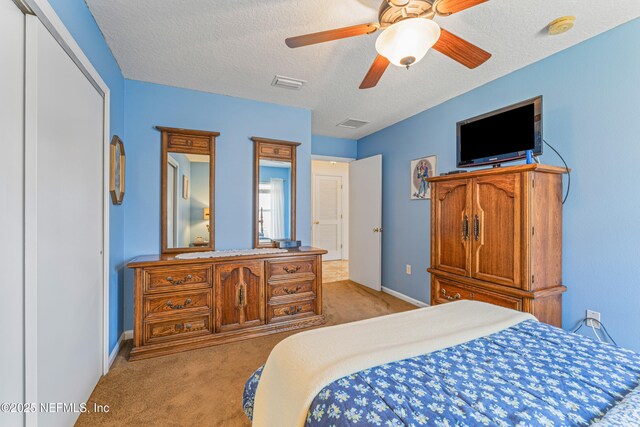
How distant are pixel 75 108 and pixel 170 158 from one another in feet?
4.23

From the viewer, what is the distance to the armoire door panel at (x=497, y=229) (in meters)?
1.97

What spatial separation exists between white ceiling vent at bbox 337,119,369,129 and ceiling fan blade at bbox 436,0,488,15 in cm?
259

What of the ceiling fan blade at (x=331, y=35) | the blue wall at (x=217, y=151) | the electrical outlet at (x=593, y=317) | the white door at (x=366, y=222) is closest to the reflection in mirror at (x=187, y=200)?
the blue wall at (x=217, y=151)

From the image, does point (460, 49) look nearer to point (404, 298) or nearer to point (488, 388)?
point (488, 388)

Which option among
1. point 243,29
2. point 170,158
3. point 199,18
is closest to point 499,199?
point 243,29

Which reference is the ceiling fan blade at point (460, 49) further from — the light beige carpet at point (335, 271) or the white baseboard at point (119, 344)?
the light beige carpet at point (335, 271)

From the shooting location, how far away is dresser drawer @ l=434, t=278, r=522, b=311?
2012 mm

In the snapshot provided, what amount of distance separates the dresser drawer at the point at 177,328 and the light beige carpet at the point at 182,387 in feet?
0.52

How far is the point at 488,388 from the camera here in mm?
859

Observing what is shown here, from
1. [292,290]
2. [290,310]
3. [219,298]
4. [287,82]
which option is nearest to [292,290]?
[292,290]

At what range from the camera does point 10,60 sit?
1.08 m

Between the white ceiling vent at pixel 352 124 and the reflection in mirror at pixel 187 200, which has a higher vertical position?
the white ceiling vent at pixel 352 124

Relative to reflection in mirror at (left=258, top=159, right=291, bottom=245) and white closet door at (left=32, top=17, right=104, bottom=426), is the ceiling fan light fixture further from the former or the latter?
reflection in mirror at (left=258, top=159, right=291, bottom=245)

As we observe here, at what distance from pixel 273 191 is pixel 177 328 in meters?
1.68
